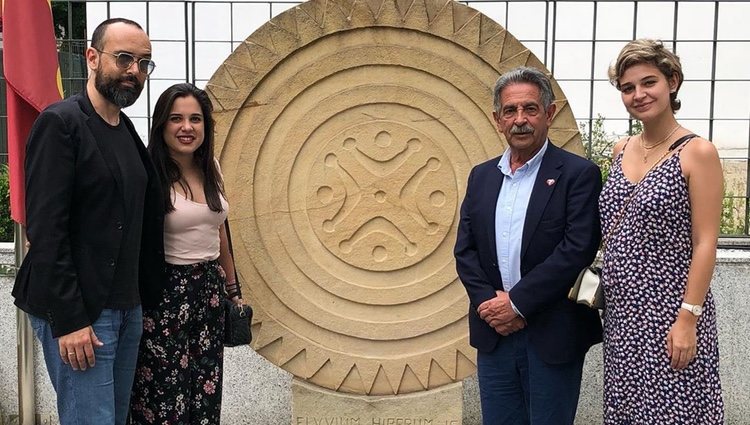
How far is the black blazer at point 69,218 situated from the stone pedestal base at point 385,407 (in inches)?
53.4

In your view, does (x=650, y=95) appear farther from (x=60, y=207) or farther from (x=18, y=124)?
(x=18, y=124)

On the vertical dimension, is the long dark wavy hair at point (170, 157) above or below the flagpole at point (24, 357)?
above

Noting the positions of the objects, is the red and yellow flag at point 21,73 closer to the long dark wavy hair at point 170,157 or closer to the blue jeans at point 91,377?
the long dark wavy hair at point 170,157

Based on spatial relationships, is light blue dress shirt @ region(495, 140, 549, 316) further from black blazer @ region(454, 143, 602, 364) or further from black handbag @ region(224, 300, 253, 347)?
black handbag @ region(224, 300, 253, 347)

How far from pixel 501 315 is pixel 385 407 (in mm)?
1133

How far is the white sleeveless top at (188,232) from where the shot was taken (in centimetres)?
277

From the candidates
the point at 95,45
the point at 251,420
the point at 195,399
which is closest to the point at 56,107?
the point at 95,45

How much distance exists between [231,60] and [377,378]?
1.45 metres

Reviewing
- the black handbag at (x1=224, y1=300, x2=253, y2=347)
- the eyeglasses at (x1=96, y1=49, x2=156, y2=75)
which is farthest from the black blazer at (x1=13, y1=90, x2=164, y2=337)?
the black handbag at (x1=224, y1=300, x2=253, y2=347)

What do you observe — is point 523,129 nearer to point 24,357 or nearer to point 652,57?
point 652,57

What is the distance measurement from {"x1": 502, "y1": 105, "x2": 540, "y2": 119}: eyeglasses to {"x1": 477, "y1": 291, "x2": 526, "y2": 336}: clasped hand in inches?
21.6

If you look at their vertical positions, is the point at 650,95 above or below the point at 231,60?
below

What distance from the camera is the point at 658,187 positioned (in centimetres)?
233

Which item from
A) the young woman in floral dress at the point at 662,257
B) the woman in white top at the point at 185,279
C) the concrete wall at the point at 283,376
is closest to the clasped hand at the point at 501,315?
the young woman in floral dress at the point at 662,257
